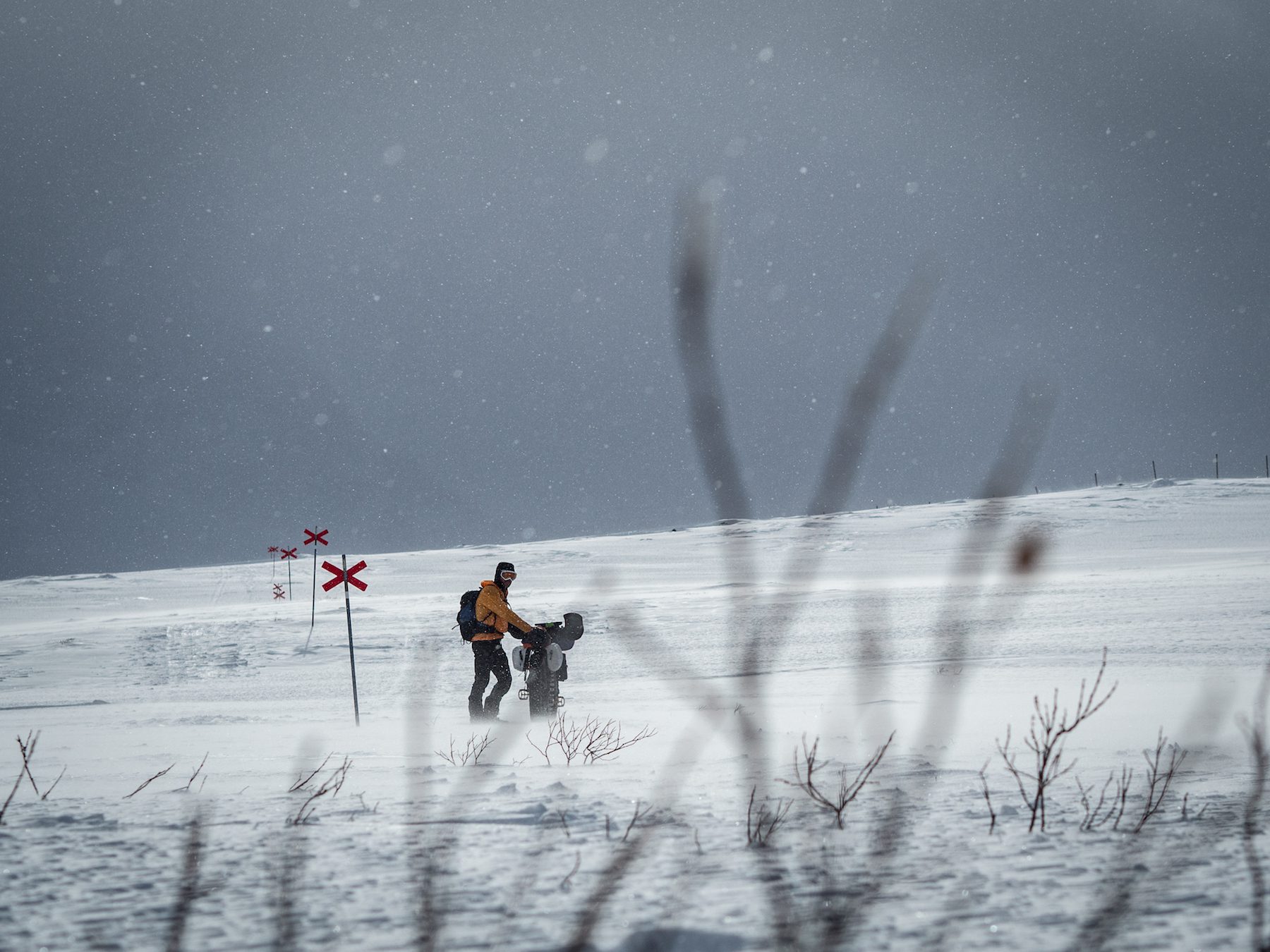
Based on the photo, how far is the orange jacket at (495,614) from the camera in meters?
7.51

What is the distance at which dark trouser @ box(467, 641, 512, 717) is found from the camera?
7.66 meters

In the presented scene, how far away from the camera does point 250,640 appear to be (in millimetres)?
16984

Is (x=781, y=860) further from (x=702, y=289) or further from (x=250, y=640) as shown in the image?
(x=250, y=640)

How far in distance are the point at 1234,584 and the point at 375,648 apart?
594 inches

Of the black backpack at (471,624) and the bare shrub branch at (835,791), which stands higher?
the black backpack at (471,624)

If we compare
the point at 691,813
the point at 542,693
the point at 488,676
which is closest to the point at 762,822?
the point at 691,813

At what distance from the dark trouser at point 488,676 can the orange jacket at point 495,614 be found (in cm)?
12

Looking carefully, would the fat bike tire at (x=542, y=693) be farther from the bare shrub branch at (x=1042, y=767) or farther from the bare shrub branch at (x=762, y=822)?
the bare shrub branch at (x=762, y=822)

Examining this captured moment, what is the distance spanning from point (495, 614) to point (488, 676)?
0.57 meters

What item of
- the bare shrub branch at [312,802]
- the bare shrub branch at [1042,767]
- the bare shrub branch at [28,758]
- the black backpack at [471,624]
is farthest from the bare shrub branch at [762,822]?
the black backpack at [471,624]

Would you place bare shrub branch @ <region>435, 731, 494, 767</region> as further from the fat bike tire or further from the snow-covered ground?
the fat bike tire

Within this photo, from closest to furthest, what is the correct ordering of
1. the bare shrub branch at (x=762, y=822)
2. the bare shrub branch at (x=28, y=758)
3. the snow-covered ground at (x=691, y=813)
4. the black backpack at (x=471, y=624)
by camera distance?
→ 1. the snow-covered ground at (x=691, y=813)
2. the bare shrub branch at (x=762, y=822)
3. the bare shrub branch at (x=28, y=758)
4. the black backpack at (x=471, y=624)

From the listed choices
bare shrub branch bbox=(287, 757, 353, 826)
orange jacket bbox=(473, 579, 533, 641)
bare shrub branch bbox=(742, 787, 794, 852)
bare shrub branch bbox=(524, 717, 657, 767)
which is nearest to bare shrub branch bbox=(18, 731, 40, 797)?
bare shrub branch bbox=(287, 757, 353, 826)

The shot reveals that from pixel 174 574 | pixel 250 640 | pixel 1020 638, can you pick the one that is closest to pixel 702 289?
pixel 1020 638
